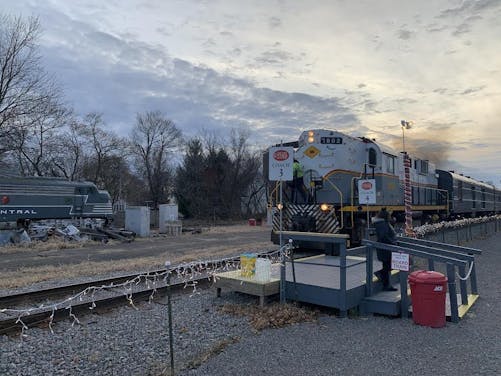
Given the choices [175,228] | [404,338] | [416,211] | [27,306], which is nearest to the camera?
[404,338]

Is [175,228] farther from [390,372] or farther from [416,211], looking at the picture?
[390,372]

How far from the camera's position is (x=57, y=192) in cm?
2355

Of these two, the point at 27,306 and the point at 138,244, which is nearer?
the point at 27,306

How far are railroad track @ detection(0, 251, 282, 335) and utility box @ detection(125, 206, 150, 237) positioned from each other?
1427cm

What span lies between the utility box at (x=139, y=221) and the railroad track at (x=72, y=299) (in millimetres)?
14266

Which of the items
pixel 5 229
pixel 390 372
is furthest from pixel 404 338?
pixel 5 229

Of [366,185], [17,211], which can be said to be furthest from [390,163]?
[17,211]

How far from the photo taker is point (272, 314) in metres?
6.66

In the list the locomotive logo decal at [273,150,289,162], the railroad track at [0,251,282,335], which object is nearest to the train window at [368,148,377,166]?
the railroad track at [0,251,282,335]

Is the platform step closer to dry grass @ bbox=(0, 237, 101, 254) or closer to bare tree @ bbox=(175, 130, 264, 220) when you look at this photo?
dry grass @ bbox=(0, 237, 101, 254)

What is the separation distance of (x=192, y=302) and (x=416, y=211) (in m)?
13.8

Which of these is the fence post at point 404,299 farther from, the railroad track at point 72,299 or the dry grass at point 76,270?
the dry grass at point 76,270

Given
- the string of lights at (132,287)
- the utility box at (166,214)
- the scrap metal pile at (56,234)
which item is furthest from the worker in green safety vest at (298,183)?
the utility box at (166,214)

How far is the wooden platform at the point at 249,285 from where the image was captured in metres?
7.14
